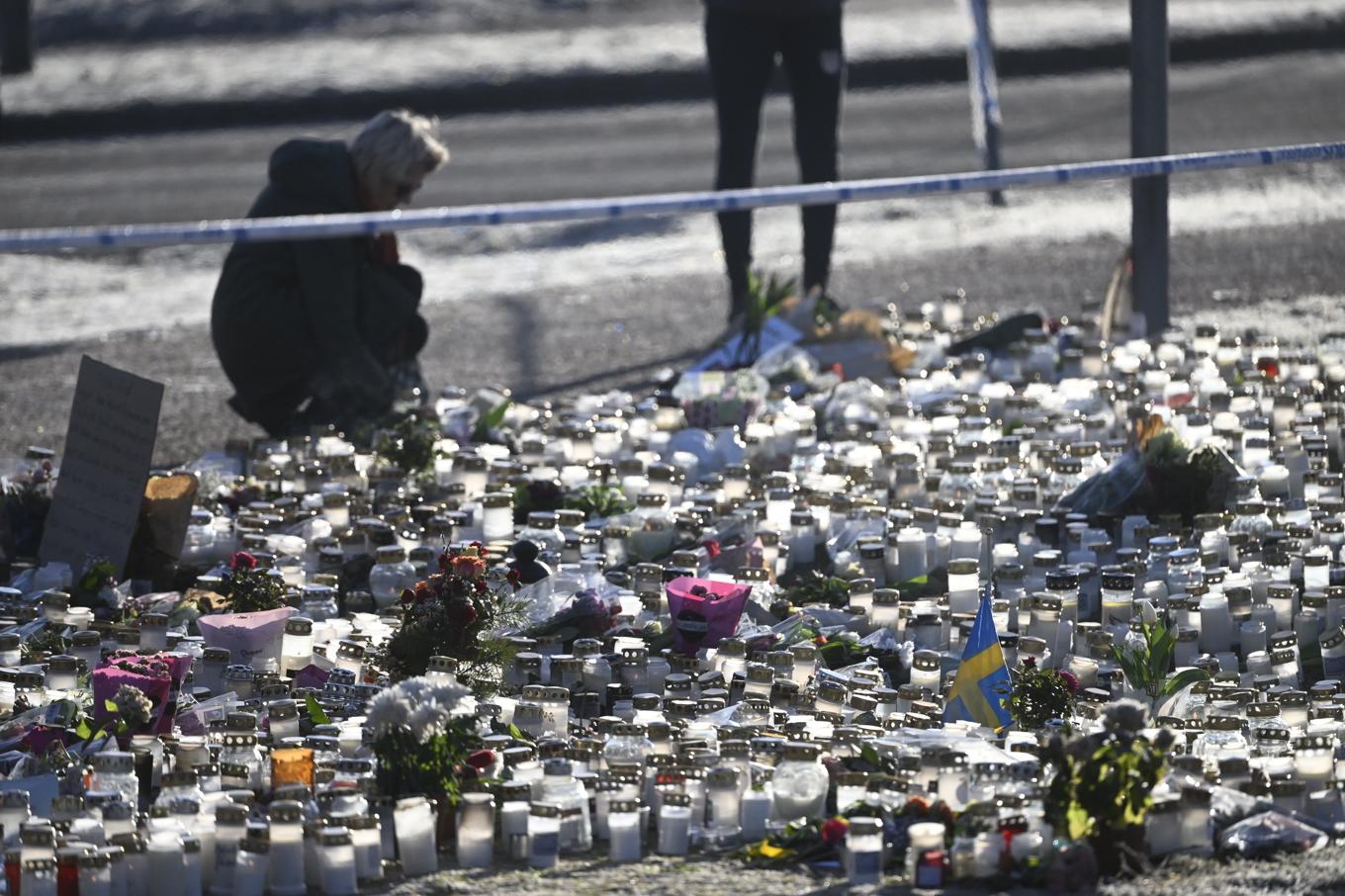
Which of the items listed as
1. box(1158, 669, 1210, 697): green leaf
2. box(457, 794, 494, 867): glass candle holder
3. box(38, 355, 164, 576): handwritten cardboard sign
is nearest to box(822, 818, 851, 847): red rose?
box(457, 794, 494, 867): glass candle holder

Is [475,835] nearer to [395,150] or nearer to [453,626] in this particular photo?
[453,626]

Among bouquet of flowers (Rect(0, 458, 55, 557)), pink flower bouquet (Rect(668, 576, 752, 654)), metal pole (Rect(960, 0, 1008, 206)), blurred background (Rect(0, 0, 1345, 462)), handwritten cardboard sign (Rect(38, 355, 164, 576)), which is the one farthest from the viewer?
metal pole (Rect(960, 0, 1008, 206))

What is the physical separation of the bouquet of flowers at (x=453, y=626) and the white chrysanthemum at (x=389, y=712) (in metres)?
0.53

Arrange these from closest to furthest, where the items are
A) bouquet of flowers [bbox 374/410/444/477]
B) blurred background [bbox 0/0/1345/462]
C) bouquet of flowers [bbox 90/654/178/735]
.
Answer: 1. bouquet of flowers [bbox 90/654/178/735]
2. bouquet of flowers [bbox 374/410/444/477]
3. blurred background [bbox 0/0/1345/462]

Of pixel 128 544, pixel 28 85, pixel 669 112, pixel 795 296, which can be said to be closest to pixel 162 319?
pixel 795 296

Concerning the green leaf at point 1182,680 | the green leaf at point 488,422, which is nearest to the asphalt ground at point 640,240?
the green leaf at point 488,422

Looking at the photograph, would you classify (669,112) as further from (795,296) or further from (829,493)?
(829,493)

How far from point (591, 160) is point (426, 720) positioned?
31.9 ft

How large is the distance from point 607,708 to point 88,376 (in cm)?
190

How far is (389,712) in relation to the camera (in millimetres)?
4047

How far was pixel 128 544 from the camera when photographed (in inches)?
225

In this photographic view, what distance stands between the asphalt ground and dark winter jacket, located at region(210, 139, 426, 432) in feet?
1.02

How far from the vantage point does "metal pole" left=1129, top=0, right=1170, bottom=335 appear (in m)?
8.20

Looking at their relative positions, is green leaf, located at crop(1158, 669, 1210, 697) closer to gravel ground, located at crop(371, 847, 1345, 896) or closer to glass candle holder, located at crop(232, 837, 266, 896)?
gravel ground, located at crop(371, 847, 1345, 896)
